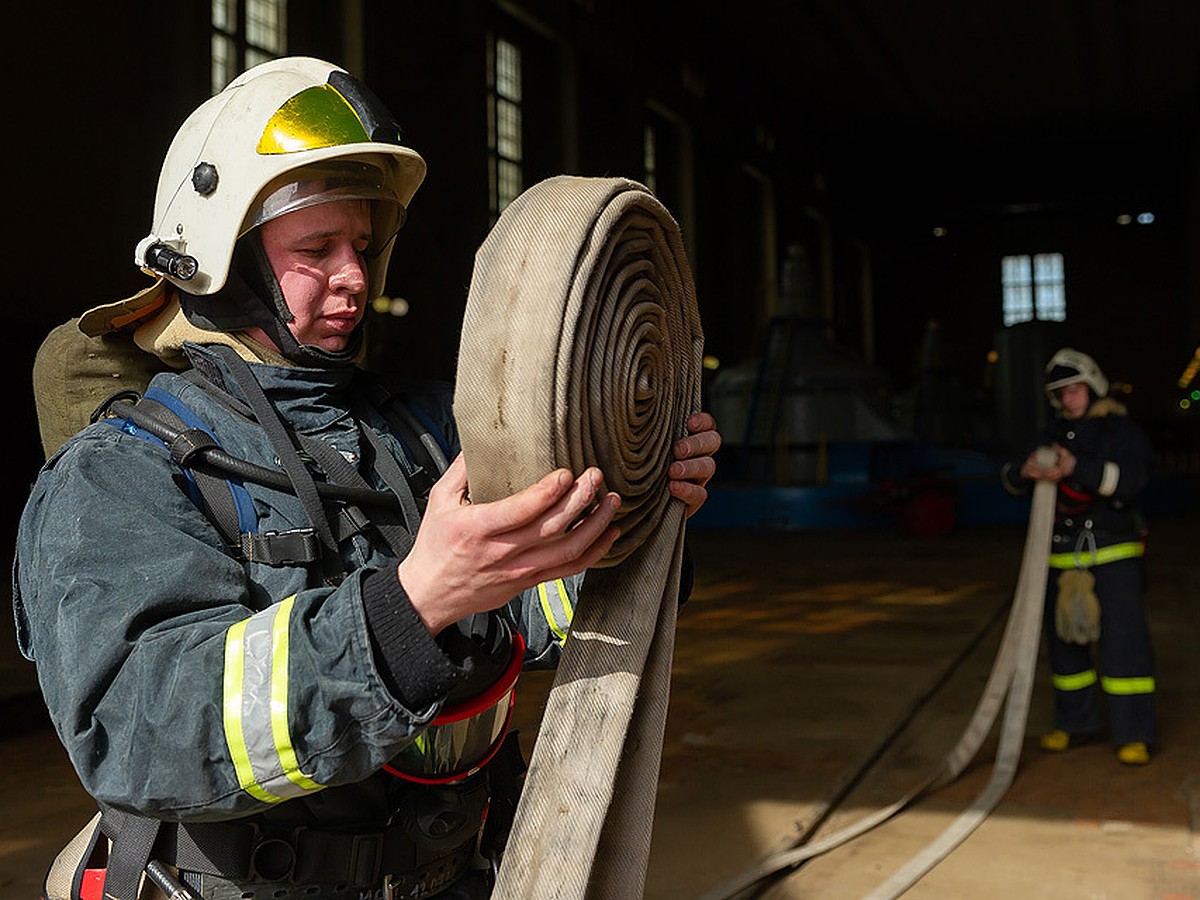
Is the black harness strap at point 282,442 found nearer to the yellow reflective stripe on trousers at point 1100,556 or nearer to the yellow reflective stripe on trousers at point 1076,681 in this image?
the yellow reflective stripe on trousers at point 1100,556

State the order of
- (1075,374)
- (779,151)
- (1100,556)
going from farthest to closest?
(779,151) < (1075,374) < (1100,556)

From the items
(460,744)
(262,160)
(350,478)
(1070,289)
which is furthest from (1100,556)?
(1070,289)

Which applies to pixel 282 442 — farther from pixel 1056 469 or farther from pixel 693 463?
pixel 1056 469

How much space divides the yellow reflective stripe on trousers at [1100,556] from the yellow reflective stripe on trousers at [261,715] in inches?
189

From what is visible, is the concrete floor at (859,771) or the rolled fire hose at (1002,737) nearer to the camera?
the concrete floor at (859,771)

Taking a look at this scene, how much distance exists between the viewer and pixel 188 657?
114cm

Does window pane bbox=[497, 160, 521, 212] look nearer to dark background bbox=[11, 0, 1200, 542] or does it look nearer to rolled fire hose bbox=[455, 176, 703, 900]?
dark background bbox=[11, 0, 1200, 542]

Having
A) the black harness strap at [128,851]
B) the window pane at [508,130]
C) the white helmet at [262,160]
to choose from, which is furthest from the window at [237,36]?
the black harness strap at [128,851]

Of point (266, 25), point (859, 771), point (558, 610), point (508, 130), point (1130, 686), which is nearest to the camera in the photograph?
point (558, 610)

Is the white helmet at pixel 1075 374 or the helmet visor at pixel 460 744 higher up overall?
the white helmet at pixel 1075 374

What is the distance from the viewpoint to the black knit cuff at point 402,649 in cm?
111

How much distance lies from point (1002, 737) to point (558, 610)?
4102mm

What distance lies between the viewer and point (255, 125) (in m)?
1.51

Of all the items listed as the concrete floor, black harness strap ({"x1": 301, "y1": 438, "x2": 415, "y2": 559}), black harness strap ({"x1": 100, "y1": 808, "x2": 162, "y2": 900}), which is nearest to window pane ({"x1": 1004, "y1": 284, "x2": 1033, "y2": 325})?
the concrete floor
